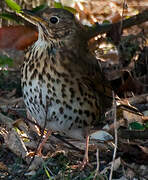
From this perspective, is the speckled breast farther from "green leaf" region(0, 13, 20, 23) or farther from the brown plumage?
"green leaf" region(0, 13, 20, 23)

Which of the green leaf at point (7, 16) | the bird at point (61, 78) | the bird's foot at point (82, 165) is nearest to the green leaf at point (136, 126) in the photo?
the bird at point (61, 78)

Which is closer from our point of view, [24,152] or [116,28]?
[24,152]

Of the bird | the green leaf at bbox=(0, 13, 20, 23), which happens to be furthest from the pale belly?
the green leaf at bbox=(0, 13, 20, 23)

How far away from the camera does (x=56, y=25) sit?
12.4 ft

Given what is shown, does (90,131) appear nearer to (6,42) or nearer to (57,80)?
(57,80)

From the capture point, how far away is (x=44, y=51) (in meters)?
3.67

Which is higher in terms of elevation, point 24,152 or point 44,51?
point 44,51

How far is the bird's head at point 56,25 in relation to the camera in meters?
3.69

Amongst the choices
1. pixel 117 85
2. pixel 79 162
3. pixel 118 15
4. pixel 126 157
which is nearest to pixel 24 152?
pixel 79 162

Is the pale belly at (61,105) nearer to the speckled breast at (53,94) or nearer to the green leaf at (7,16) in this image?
the speckled breast at (53,94)

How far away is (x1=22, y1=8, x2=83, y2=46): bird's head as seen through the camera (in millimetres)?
3691

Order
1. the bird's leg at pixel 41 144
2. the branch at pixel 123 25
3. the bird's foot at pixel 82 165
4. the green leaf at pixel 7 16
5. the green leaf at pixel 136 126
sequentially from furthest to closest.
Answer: the branch at pixel 123 25
the green leaf at pixel 7 16
the green leaf at pixel 136 126
the bird's leg at pixel 41 144
the bird's foot at pixel 82 165

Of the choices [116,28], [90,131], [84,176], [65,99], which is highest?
[116,28]

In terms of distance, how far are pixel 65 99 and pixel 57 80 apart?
152 millimetres
